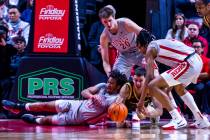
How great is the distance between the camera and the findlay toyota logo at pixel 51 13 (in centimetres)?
895

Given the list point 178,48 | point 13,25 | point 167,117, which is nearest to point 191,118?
point 167,117

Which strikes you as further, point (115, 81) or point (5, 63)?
point (5, 63)

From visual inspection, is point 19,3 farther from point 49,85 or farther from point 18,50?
point 49,85

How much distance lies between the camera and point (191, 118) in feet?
31.3

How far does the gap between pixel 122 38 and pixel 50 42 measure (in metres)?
1.31

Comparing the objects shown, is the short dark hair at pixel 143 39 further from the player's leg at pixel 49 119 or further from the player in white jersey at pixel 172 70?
the player's leg at pixel 49 119

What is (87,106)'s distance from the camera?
308 inches

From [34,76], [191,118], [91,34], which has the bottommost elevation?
[191,118]

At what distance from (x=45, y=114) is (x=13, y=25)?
2349 mm

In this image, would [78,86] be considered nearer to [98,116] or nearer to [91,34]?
[98,116]

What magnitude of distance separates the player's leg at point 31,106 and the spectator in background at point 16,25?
2.26 metres

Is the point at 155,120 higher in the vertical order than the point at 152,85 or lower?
lower

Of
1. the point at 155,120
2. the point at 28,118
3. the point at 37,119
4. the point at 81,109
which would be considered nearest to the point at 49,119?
the point at 37,119

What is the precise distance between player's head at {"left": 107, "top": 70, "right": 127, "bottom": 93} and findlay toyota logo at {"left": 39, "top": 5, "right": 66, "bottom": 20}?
5.56 ft
